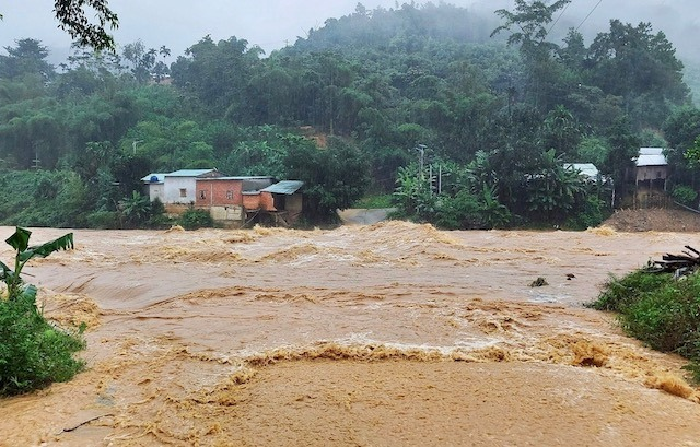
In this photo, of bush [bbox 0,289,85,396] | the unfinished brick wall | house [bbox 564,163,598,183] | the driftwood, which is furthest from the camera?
house [bbox 564,163,598,183]

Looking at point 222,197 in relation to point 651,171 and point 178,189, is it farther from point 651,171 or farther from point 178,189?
point 651,171

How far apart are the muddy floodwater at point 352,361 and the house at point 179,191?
1128 cm

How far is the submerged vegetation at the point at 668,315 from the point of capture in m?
7.18

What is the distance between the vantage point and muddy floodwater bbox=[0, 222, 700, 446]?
16.9 feet

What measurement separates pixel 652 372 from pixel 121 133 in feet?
121

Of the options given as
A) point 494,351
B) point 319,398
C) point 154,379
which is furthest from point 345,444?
point 494,351

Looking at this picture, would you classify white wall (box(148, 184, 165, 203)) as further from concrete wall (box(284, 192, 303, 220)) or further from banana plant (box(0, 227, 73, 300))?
banana plant (box(0, 227, 73, 300))

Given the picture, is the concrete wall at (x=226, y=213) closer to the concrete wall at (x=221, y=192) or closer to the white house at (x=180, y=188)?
the concrete wall at (x=221, y=192)

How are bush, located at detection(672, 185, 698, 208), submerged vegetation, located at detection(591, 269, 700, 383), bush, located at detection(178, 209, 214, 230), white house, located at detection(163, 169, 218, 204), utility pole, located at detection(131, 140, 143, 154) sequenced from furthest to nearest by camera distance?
1. utility pole, located at detection(131, 140, 143, 154)
2. white house, located at detection(163, 169, 218, 204)
3. bush, located at detection(178, 209, 214, 230)
4. bush, located at detection(672, 185, 698, 208)
5. submerged vegetation, located at detection(591, 269, 700, 383)

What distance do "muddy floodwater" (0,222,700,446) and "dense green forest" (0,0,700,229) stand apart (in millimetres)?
11198

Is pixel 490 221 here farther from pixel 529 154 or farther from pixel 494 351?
pixel 494 351

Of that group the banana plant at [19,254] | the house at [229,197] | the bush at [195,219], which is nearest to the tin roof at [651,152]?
the house at [229,197]

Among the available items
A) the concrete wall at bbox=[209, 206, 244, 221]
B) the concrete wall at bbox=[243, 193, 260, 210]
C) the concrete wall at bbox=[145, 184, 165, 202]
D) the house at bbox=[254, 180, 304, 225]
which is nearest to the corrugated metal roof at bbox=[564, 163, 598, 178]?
the house at bbox=[254, 180, 304, 225]

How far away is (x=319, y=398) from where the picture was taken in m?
5.88
